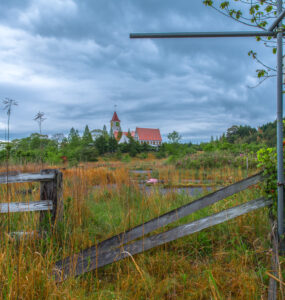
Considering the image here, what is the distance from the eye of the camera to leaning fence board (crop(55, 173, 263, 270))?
230 centimetres

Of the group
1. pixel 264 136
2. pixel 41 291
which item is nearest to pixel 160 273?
pixel 41 291

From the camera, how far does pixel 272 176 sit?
227 centimetres

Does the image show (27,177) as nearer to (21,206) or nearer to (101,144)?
(21,206)

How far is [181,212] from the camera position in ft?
7.57

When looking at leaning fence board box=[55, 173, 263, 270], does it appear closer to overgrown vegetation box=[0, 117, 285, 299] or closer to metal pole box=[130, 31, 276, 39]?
overgrown vegetation box=[0, 117, 285, 299]

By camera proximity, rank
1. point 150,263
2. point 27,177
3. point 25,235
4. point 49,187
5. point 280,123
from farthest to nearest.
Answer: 1. point 49,187
2. point 27,177
3. point 25,235
4. point 150,263
5. point 280,123

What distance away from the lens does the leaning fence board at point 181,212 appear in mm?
2301

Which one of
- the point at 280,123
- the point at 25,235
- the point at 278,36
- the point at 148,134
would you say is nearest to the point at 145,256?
the point at 25,235

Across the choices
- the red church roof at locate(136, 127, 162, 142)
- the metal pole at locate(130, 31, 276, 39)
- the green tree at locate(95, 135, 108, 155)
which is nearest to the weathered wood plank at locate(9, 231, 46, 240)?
the metal pole at locate(130, 31, 276, 39)

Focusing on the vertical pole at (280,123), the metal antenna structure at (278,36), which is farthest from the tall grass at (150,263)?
the metal antenna structure at (278,36)

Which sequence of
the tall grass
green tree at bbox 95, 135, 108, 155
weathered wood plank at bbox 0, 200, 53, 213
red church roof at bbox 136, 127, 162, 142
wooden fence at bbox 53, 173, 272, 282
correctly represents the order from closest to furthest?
the tall grass → wooden fence at bbox 53, 173, 272, 282 → weathered wood plank at bbox 0, 200, 53, 213 → green tree at bbox 95, 135, 108, 155 → red church roof at bbox 136, 127, 162, 142

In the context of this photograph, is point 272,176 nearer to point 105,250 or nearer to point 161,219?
point 161,219

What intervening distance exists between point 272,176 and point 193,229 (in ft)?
3.09

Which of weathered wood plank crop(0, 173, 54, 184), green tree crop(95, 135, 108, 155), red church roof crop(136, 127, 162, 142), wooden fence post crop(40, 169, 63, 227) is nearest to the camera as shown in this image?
weathered wood plank crop(0, 173, 54, 184)
